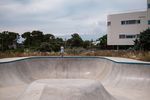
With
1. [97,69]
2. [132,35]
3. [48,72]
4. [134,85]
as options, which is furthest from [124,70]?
[132,35]

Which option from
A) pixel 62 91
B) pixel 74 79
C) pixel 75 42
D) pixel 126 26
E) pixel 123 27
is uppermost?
pixel 126 26

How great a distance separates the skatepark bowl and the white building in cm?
2562

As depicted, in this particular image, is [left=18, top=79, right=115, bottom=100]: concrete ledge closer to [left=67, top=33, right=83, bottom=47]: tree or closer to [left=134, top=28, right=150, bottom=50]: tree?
[left=134, top=28, right=150, bottom=50]: tree

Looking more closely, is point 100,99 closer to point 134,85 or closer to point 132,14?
point 134,85

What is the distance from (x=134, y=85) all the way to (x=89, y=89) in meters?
4.27

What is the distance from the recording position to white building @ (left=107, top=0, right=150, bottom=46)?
39.9m

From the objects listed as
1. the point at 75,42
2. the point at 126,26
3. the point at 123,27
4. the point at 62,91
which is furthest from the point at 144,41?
the point at 75,42

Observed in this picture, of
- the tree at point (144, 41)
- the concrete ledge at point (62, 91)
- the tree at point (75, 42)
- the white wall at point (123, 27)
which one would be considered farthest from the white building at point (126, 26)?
the concrete ledge at point (62, 91)

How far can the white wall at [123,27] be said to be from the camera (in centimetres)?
4009

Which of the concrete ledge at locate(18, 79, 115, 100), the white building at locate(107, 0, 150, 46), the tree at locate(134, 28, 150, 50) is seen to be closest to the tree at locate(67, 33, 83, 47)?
the white building at locate(107, 0, 150, 46)

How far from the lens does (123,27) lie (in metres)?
41.9

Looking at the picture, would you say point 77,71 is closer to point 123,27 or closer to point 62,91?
point 62,91

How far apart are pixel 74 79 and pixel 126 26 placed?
114 feet

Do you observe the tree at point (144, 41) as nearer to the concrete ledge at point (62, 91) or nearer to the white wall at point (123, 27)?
the white wall at point (123, 27)
